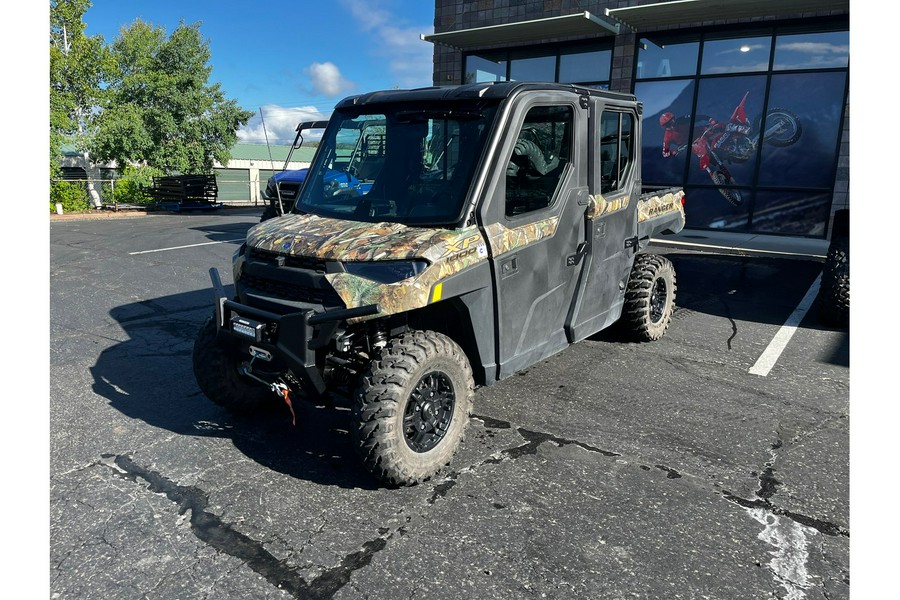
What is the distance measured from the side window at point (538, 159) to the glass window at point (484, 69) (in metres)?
12.3

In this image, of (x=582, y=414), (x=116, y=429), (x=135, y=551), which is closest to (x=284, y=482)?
(x=135, y=551)

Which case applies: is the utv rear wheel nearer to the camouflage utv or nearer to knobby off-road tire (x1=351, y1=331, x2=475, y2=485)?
the camouflage utv

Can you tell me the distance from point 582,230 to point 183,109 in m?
24.1

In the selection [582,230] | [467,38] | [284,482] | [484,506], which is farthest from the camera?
[467,38]

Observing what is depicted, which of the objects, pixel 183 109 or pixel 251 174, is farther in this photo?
pixel 251 174

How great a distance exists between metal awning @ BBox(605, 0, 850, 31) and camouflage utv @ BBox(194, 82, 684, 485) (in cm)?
840

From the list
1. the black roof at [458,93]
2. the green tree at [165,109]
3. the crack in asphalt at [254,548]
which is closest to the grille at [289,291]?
the crack in asphalt at [254,548]

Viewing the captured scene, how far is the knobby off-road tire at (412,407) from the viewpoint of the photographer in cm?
321

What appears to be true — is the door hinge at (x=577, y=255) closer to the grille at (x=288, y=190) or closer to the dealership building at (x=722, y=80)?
the grille at (x=288, y=190)

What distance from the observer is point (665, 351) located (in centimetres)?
594

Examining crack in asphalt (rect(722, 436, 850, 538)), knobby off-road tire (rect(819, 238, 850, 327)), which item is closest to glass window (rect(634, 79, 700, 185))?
knobby off-road tire (rect(819, 238, 850, 327))

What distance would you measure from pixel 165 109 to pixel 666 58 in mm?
19405

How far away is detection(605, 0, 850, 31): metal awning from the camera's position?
1114 centimetres

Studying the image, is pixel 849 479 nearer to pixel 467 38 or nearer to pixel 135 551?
pixel 135 551
